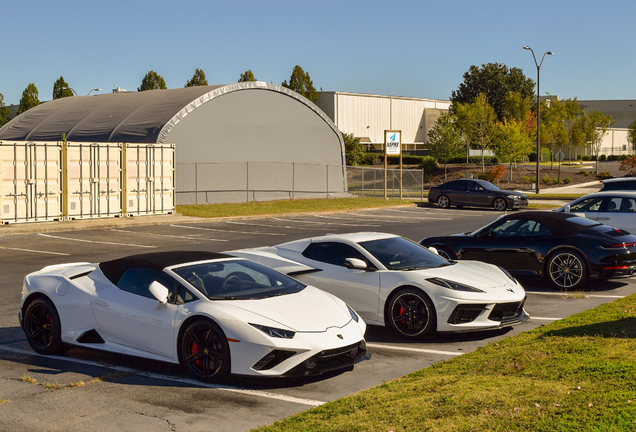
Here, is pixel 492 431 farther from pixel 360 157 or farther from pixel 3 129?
pixel 360 157

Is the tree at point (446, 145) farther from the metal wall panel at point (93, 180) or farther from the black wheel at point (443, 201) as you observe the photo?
the metal wall panel at point (93, 180)

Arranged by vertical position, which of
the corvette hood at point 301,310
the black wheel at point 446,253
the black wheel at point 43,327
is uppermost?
the corvette hood at point 301,310

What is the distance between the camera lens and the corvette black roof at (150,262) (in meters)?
7.53

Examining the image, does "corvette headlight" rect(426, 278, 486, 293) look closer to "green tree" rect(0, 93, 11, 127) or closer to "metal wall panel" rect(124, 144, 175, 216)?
"metal wall panel" rect(124, 144, 175, 216)

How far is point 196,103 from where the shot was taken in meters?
34.2

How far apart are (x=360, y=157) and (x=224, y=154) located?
112 ft

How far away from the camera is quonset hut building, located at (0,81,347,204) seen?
3384cm

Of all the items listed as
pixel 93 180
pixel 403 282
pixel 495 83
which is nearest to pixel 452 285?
pixel 403 282

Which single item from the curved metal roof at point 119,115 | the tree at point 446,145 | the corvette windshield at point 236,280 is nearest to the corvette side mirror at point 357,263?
the corvette windshield at point 236,280

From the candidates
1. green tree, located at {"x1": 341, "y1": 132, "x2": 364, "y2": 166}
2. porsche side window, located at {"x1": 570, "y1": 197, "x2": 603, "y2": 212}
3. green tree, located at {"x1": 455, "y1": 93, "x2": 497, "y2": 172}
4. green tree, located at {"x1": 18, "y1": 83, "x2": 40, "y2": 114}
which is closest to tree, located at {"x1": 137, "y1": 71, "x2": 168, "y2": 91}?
green tree, located at {"x1": 18, "y1": 83, "x2": 40, "y2": 114}

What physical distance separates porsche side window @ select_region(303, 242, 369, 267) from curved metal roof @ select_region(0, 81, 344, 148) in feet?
78.8

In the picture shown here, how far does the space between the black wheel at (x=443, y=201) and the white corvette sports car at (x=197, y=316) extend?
29581 millimetres

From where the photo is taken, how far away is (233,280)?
7488mm

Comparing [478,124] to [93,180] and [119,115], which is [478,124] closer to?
[119,115]
